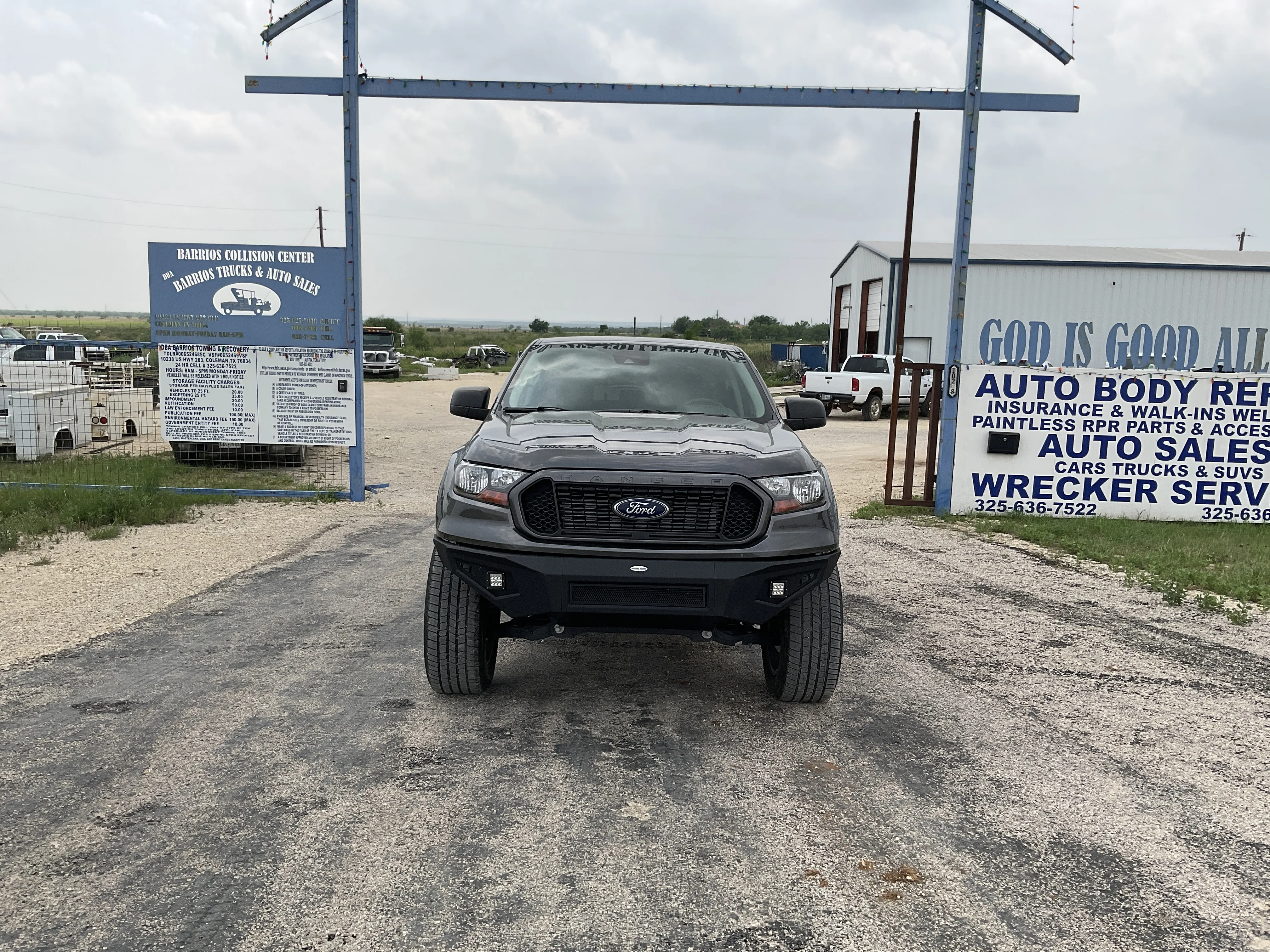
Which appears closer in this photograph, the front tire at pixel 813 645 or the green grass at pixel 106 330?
the front tire at pixel 813 645

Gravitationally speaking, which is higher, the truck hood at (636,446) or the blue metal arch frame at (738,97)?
the blue metal arch frame at (738,97)

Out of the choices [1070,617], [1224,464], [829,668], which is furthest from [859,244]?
[829,668]

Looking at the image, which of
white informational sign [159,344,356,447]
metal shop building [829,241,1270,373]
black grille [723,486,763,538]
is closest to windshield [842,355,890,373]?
metal shop building [829,241,1270,373]

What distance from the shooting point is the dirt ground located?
6012 millimetres

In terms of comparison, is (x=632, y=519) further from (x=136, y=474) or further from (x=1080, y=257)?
(x=1080, y=257)

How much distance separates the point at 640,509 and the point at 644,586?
32 cm

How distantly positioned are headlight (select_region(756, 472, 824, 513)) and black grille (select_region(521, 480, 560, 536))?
2.88 ft

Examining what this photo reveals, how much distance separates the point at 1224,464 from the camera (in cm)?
1037

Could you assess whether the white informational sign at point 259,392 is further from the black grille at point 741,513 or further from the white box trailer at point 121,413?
the black grille at point 741,513

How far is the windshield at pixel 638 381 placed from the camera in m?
5.31

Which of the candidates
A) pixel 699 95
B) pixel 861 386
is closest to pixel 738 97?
pixel 699 95

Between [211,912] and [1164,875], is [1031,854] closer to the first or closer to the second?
[1164,875]

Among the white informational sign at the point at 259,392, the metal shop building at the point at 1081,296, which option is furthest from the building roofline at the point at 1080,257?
the white informational sign at the point at 259,392

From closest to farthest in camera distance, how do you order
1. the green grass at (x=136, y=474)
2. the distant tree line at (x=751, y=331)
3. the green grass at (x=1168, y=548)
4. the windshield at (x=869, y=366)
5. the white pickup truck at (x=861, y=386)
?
the green grass at (x=1168, y=548) < the green grass at (x=136, y=474) < the white pickup truck at (x=861, y=386) < the windshield at (x=869, y=366) < the distant tree line at (x=751, y=331)
